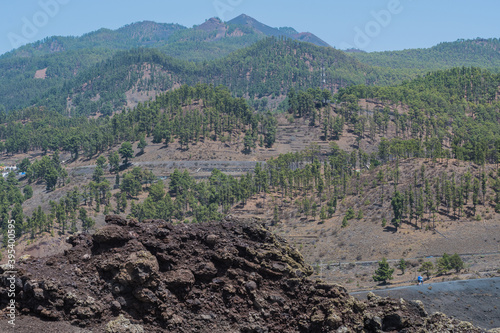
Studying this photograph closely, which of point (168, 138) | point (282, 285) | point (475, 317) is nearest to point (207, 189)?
point (168, 138)

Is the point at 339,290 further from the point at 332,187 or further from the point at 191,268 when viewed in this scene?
the point at 332,187

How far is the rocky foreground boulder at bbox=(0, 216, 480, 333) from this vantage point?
2669 centimetres

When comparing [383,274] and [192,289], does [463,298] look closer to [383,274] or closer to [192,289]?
[383,274]

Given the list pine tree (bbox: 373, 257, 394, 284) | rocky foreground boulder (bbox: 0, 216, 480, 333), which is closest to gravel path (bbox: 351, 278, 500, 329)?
pine tree (bbox: 373, 257, 394, 284)

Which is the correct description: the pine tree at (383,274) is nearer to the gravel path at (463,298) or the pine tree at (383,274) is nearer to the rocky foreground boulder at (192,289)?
the gravel path at (463,298)

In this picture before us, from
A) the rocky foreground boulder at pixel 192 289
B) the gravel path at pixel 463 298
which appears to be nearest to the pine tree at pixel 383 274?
the gravel path at pixel 463 298

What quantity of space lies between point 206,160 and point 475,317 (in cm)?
11987

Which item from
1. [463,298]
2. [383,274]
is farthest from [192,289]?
[383,274]

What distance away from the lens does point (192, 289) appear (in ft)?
95.8

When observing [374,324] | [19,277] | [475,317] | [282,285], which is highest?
[19,277]

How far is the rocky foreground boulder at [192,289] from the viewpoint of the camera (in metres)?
26.7

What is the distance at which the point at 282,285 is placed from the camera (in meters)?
30.9

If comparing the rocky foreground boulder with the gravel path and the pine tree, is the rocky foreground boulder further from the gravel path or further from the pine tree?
the pine tree

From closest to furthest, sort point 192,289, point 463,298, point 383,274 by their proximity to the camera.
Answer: point 192,289, point 463,298, point 383,274
